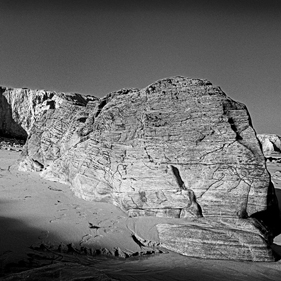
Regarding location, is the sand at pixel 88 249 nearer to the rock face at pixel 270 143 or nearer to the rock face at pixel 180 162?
the rock face at pixel 180 162

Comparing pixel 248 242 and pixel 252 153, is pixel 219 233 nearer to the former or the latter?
pixel 248 242

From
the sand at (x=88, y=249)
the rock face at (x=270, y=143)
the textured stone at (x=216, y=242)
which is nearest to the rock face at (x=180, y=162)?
the textured stone at (x=216, y=242)

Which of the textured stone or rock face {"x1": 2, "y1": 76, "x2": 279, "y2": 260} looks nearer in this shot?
the textured stone

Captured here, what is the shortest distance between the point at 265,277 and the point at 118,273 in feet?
7.93

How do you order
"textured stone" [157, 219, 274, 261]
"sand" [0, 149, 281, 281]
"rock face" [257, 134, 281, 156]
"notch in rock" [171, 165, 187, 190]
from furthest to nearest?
"rock face" [257, 134, 281, 156], "notch in rock" [171, 165, 187, 190], "textured stone" [157, 219, 274, 261], "sand" [0, 149, 281, 281]

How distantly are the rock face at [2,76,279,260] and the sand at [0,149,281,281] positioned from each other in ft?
1.43

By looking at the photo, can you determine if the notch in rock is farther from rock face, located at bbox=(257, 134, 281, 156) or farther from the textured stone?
rock face, located at bbox=(257, 134, 281, 156)

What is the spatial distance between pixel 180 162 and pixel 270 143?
148 ft

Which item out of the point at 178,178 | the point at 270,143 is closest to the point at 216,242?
the point at 178,178

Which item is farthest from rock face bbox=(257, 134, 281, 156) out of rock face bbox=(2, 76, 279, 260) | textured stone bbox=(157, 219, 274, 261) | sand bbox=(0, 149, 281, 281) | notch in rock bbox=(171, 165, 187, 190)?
sand bbox=(0, 149, 281, 281)

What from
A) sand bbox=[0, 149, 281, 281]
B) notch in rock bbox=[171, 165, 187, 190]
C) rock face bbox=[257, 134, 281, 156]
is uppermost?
rock face bbox=[257, 134, 281, 156]

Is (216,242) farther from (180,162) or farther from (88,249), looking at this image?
(88,249)

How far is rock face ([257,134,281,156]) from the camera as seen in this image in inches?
1732

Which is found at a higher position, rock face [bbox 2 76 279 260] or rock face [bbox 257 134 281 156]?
rock face [bbox 257 134 281 156]
